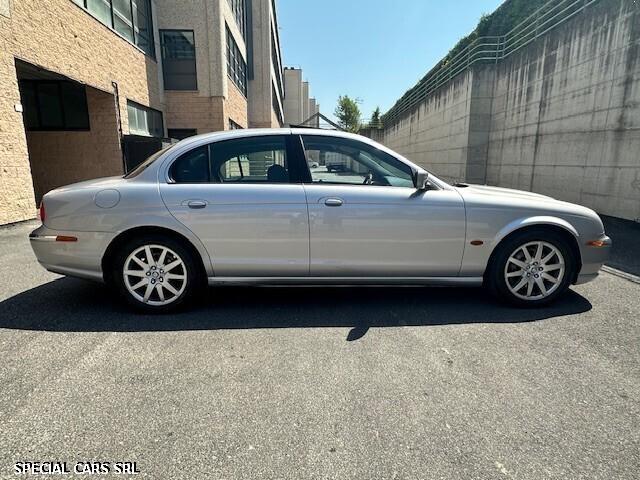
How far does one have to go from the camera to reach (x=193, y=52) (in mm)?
15562

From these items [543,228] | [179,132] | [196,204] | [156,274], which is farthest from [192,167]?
[179,132]

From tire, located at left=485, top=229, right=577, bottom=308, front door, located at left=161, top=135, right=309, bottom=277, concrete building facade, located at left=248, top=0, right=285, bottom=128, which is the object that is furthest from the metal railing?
concrete building facade, located at left=248, top=0, right=285, bottom=128

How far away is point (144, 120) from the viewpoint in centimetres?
1383

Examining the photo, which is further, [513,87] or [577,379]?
[513,87]

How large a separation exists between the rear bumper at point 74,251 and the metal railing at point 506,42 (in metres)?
10.1

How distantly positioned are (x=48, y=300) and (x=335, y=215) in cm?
290

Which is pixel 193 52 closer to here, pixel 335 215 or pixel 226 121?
pixel 226 121

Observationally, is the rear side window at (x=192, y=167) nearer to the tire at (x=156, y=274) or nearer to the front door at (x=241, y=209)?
the front door at (x=241, y=209)

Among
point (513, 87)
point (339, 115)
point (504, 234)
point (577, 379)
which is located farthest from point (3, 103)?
point (339, 115)

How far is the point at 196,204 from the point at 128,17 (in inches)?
501

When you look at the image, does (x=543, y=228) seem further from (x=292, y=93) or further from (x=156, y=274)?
(x=292, y=93)

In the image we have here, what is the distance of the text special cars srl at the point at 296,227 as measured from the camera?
3240 mm

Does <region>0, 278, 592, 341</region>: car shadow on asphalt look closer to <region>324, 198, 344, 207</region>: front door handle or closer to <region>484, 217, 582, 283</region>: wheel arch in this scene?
<region>484, 217, 582, 283</region>: wheel arch

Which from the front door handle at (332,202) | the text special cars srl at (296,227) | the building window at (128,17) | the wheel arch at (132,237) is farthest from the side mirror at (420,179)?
the building window at (128,17)
